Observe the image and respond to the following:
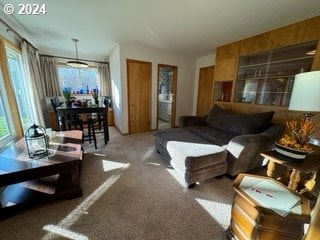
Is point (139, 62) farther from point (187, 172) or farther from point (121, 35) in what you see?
point (187, 172)

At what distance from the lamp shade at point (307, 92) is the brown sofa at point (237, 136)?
68 cm

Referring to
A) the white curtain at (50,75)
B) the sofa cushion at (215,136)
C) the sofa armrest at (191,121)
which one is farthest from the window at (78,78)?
the sofa cushion at (215,136)

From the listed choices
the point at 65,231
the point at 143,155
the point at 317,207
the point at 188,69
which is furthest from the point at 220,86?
the point at 65,231

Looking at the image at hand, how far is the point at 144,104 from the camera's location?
4.19 meters

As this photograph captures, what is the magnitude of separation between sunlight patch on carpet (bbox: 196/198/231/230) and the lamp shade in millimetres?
1312

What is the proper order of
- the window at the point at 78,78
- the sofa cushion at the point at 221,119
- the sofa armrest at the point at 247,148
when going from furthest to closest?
the window at the point at 78,78 → the sofa cushion at the point at 221,119 → the sofa armrest at the point at 247,148

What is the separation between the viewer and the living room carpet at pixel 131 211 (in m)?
1.29

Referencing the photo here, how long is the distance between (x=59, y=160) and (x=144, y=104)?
285 centimetres

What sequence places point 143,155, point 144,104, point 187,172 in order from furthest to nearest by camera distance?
point 144,104, point 143,155, point 187,172

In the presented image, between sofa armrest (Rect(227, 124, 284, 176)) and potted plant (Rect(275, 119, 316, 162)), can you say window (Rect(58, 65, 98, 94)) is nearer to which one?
sofa armrest (Rect(227, 124, 284, 176))

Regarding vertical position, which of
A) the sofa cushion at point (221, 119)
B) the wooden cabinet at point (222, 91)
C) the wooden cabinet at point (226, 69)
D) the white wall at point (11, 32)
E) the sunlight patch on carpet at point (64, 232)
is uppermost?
the white wall at point (11, 32)

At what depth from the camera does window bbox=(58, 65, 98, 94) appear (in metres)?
4.68

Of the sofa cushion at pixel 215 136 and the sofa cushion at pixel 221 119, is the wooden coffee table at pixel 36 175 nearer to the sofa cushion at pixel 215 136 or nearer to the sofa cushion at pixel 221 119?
the sofa cushion at pixel 215 136

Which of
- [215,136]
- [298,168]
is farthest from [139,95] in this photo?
[298,168]
